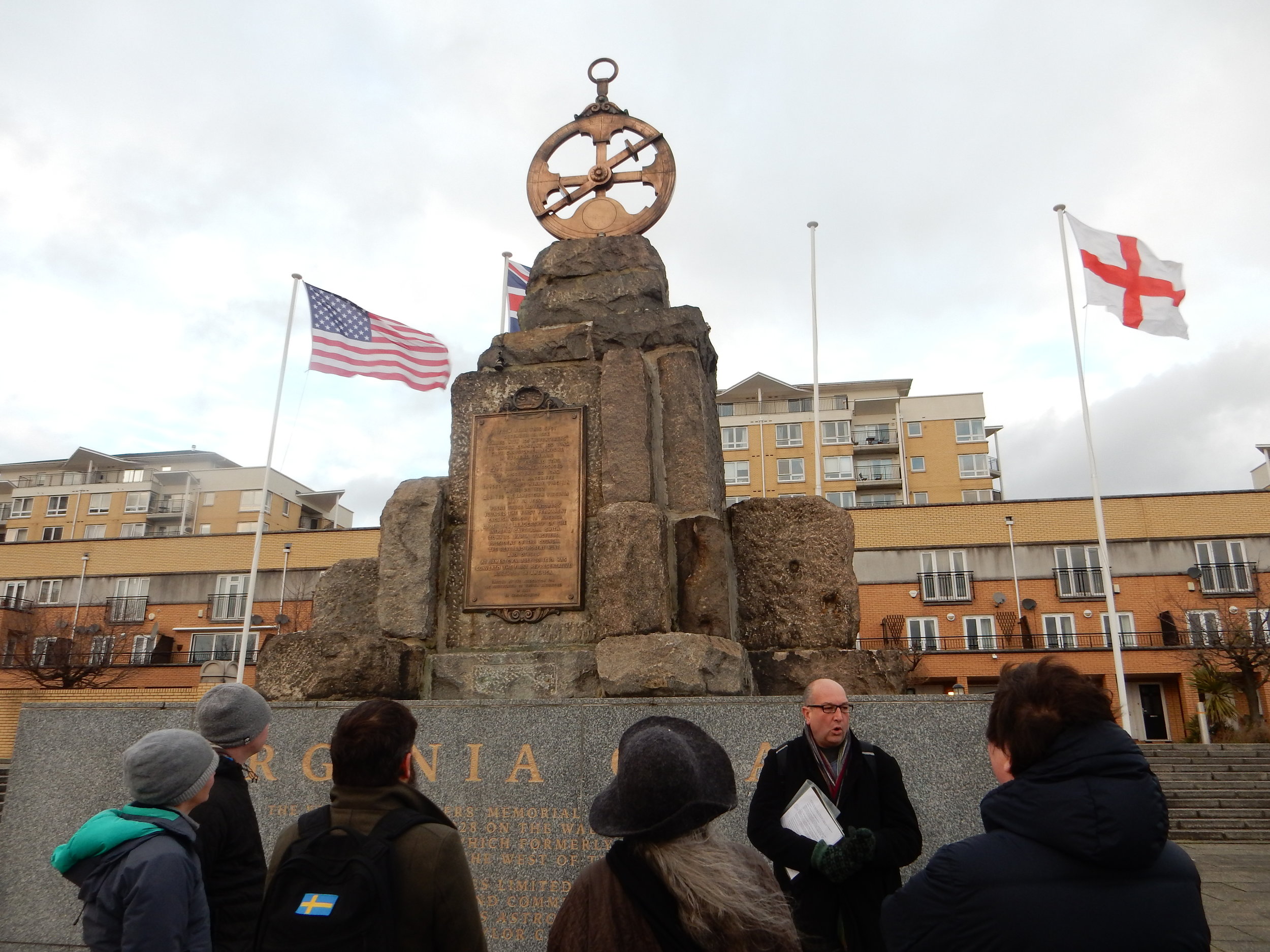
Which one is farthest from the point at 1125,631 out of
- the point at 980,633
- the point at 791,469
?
the point at 791,469

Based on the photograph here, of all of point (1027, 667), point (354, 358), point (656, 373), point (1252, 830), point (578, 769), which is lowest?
point (1252, 830)

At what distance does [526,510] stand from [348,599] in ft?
4.82

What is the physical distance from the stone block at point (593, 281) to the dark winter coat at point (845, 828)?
4269 millimetres

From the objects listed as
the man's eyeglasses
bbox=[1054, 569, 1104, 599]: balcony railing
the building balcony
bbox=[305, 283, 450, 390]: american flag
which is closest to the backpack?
the man's eyeglasses

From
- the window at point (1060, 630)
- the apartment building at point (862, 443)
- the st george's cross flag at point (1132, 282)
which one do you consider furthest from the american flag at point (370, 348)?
the apartment building at point (862, 443)

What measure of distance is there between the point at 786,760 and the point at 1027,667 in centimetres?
156

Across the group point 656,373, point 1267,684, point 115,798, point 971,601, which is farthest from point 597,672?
point 1267,684

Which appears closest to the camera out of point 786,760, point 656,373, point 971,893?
point 971,893

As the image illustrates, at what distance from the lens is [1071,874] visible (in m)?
1.86

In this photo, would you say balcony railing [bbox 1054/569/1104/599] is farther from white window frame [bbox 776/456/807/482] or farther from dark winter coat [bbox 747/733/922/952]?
dark winter coat [bbox 747/733/922/952]

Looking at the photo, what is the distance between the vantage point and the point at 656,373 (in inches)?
266

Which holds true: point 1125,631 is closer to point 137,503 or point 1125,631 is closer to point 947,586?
point 947,586

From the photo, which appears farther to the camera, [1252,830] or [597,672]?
[1252,830]

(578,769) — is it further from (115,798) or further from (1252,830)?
(1252,830)
